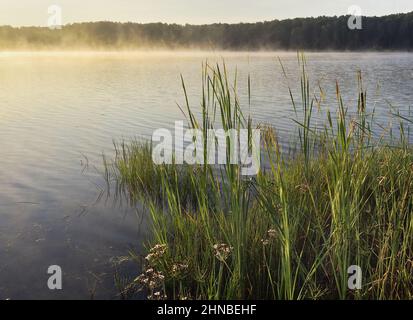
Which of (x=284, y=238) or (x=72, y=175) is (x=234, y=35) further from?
(x=284, y=238)

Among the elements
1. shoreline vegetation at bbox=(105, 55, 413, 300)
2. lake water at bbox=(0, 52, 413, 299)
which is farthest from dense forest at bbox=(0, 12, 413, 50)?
shoreline vegetation at bbox=(105, 55, 413, 300)

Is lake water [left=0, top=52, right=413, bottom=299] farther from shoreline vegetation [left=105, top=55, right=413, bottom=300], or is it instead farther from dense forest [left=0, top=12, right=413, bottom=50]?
dense forest [left=0, top=12, right=413, bottom=50]

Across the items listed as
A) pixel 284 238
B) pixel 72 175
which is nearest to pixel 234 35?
pixel 72 175

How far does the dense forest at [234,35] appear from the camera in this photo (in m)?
66.1

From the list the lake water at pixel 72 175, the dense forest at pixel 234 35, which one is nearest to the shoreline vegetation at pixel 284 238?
the lake water at pixel 72 175

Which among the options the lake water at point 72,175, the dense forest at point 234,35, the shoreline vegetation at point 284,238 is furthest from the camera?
the dense forest at point 234,35

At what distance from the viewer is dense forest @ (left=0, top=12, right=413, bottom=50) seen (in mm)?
66062

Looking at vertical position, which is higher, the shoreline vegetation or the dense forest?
the dense forest

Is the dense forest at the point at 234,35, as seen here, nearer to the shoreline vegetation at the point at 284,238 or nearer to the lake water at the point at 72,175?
the lake water at the point at 72,175

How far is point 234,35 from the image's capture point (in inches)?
3125

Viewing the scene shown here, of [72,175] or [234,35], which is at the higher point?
[234,35]
